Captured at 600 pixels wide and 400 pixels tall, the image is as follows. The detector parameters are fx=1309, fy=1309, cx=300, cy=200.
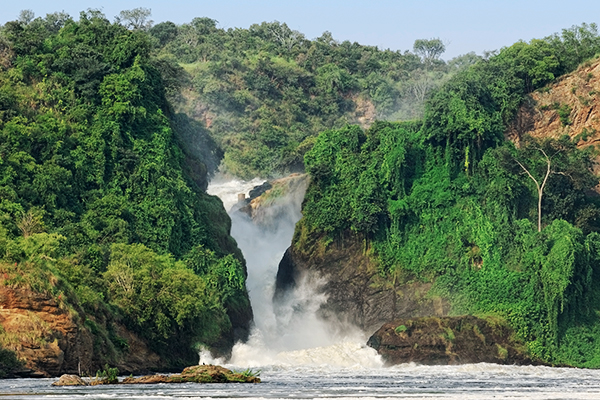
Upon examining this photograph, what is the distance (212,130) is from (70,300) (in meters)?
83.2

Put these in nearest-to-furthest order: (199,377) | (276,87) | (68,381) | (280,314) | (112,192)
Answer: (68,381), (199,377), (112,192), (280,314), (276,87)

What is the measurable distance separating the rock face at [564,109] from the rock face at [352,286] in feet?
61.4

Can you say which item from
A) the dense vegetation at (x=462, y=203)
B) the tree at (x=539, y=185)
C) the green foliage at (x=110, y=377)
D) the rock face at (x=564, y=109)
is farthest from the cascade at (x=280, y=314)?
the green foliage at (x=110, y=377)

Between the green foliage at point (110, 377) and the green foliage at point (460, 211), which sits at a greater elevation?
the green foliage at point (460, 211)

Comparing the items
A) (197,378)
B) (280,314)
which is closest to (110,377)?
(197,378)

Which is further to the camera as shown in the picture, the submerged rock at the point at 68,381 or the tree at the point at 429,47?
the tree at the point at 429,47

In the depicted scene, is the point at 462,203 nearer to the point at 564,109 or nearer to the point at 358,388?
the point at 564,109

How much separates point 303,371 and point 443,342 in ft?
40.5

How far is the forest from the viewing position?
269 ft

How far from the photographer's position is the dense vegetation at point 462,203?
9488 cm

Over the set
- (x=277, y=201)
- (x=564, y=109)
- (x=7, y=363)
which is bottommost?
(x=7, y=363)

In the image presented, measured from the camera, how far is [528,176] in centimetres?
10244

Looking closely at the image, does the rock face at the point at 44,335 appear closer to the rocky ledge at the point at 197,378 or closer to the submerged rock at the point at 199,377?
the rocky ledge at the point at 197,378

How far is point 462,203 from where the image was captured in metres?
102
